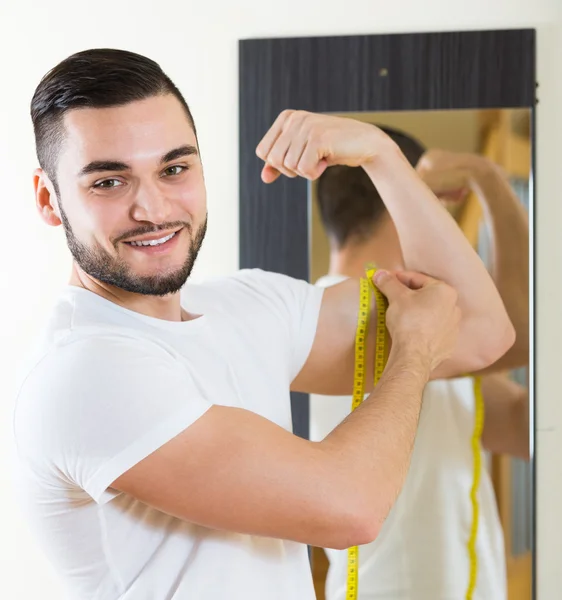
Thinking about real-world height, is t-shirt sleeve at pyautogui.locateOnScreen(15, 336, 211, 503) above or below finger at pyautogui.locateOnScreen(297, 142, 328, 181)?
below

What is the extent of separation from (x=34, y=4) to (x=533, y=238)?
1397mm

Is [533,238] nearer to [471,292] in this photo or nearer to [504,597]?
[471,292]

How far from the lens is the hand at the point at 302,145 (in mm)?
1401

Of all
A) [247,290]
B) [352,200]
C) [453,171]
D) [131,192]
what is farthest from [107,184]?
[453,171]

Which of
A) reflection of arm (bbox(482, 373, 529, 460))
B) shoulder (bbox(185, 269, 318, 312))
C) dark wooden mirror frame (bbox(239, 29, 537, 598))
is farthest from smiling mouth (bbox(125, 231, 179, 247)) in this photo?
reflection of arm (bbox(482, 373, 529, 460))

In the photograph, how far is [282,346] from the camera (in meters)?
1.48

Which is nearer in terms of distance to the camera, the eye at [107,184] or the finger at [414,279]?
the eye at [107,184]

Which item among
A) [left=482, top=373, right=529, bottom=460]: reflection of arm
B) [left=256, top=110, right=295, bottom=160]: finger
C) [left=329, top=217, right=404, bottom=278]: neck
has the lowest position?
[left=482, top=373, right=529, bottom=460]: reflection of arm

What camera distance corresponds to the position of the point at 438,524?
6.31 feet

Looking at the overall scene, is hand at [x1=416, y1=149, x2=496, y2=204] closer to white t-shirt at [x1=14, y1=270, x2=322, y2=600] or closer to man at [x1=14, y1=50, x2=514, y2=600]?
man at [x1=14, y1=50, x2=514, y2=600]

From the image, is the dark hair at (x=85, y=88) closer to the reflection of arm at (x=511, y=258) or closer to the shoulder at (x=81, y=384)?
the shoulder at (x=81, y=384)

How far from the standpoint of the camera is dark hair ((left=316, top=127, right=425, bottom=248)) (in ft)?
6.34

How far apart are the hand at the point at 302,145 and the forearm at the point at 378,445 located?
1.35ft

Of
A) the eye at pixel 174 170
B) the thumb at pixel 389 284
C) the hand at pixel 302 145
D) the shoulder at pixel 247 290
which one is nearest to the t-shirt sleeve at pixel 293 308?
the shoulder at pixel 247 290
